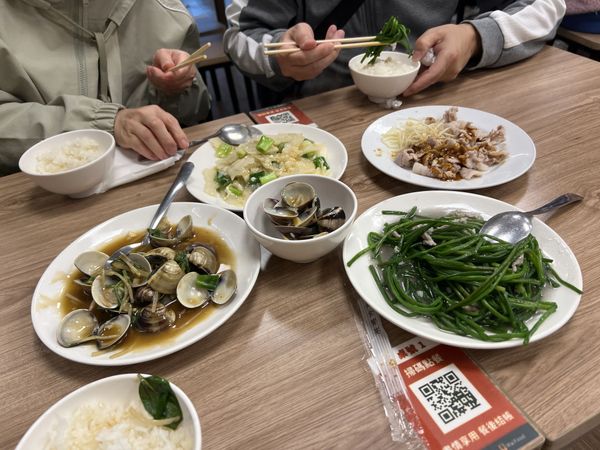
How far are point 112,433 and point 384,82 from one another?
1.66 metres

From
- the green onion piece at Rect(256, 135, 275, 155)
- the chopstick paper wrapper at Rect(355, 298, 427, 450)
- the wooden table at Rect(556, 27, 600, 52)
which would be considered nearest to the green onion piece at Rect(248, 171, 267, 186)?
the green onion piece at Rect(256, 135, 275, 155)

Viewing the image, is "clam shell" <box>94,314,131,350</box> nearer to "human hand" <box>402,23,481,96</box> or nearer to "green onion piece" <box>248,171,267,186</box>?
"green onion piece" <box>248,171,267,186</box>

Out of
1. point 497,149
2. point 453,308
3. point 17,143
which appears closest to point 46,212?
point 17,143

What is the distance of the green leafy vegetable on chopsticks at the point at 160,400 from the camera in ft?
2.40

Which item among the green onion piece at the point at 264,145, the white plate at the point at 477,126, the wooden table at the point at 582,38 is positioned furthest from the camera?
the wooden table at the point at 582,38

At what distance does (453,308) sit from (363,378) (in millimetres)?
267

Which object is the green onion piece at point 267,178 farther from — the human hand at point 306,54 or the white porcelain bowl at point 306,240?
the human hand at point 306,54

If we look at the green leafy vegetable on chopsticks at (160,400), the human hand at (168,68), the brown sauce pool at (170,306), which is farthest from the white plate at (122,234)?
the human hand at (168,68)

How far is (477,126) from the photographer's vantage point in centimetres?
166

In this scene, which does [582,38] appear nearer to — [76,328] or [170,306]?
[170,306]

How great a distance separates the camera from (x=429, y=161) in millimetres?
1442

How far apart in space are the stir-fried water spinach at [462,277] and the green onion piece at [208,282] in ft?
1.17

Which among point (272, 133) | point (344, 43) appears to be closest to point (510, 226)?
point (272, 133)

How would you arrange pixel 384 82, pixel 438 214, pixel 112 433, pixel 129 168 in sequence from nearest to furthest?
pixel 112 433 → pixel 438 214 → pixel 129 168 → pixel 384 82
